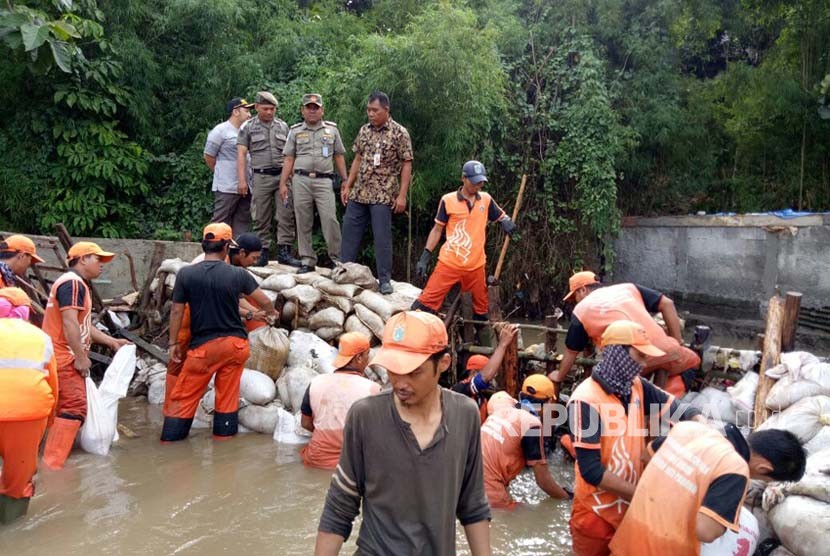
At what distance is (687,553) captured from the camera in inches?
119

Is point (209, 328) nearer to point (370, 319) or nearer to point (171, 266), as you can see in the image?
point (370, 319)

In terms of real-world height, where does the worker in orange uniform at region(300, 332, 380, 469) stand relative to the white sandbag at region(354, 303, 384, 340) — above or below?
below

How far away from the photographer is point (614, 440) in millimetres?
3469

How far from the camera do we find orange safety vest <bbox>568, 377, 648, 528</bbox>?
135 inches

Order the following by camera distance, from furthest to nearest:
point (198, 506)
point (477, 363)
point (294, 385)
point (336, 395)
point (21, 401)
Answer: point (294, 385) < point (477, 363) < point (336, 395) < point (198, 506) < point (21, 401)

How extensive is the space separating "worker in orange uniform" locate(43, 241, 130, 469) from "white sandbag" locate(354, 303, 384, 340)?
7.91ft

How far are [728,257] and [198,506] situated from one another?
863 centimetres

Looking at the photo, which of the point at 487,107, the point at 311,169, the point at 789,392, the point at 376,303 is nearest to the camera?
the point at 789,392

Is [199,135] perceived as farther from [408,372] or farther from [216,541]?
[408,372]

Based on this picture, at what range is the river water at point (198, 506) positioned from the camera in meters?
4.30

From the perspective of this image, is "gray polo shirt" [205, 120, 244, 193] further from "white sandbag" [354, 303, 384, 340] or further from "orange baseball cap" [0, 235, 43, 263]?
"orange baseball cap" [0, 235, 43, 263]

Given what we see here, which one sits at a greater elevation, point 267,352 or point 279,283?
point 279,283

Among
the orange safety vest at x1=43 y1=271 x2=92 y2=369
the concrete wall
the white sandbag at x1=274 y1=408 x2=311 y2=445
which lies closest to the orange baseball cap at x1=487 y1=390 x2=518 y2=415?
the white sandbag at x1=274 y1=408 x2=311 y2=445

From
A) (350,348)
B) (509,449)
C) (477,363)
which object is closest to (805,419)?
(509,449)
